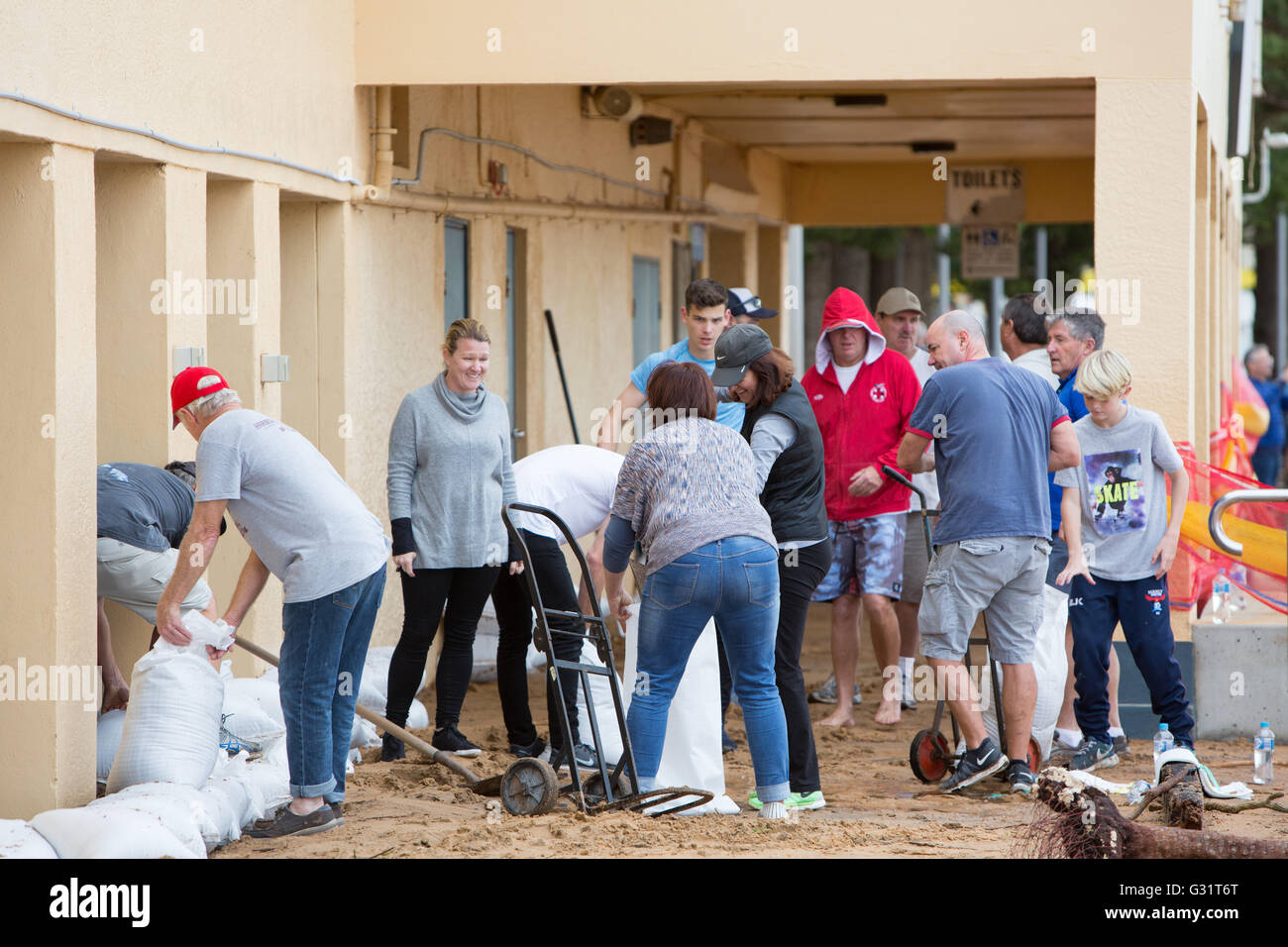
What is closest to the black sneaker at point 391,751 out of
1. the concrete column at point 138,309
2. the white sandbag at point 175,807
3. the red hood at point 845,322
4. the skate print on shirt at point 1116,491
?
the concrete column at point 138,309

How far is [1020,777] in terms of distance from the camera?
6449 millimetres

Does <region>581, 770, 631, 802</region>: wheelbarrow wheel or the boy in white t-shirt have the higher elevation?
the boy in white t-shirt

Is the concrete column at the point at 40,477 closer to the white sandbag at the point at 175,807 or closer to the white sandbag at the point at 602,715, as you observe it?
the white sandbag at the point at 175,807

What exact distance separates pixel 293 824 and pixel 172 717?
54cm

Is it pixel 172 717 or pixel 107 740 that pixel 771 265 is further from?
pixel 172 717

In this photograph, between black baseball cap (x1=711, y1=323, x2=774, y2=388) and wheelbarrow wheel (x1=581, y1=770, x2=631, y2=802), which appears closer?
wheelbarrow wheel (x1=581, y1=770, x2=631, y2=802)

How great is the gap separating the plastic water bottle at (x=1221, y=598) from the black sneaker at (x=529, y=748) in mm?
3276

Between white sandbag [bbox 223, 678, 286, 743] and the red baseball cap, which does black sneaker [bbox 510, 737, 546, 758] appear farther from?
the red baseball cap

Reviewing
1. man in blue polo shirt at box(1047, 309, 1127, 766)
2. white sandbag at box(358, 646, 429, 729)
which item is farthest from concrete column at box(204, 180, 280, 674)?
man in blue polo shirt at box(1047, 309, 1127, 766)

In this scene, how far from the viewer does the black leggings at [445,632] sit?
6.95 m

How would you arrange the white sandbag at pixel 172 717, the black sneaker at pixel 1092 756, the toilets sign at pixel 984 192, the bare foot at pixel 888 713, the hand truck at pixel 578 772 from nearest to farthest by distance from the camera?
the white sandbag at pixel 172 717 → the hand truck at pixel 578 772 → the black sneaker at pixel 1092 756 → the bare foot at pixel 888 713 → the toilets sign at pixel 984 192

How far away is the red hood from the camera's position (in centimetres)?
793

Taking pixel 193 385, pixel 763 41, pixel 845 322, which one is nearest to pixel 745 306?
pixel 845 322

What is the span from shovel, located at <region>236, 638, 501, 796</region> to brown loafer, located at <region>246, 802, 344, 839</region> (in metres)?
0.58
